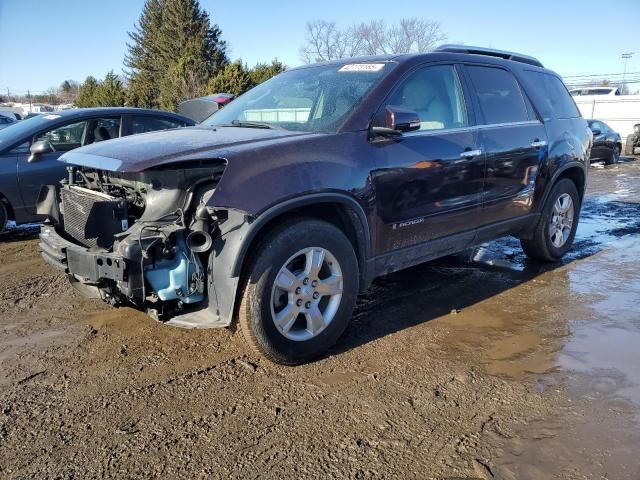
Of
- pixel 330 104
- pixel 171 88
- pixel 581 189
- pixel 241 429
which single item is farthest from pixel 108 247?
pixel 171 88

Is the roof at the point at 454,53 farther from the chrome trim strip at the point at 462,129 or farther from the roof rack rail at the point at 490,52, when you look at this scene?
the chrome trim strip at the point at 462,129

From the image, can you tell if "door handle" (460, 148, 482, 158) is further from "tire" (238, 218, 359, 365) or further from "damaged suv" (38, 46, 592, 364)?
"tire" (238, 218, 359, 365)

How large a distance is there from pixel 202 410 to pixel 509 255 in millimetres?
4372

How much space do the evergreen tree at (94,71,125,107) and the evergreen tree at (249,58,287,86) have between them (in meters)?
7.33

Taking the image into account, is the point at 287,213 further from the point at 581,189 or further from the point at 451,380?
the point at 581,189

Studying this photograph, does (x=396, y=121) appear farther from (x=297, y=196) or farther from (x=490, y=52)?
(x=490, y=52)

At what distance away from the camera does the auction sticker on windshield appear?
3.93 m

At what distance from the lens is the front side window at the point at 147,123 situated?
7.16 metres

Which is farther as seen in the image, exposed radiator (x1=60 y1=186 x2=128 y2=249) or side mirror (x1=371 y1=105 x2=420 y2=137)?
side mirror (x1=371 y1=105 x2=420 y2=137)

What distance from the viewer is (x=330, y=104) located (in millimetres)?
3807

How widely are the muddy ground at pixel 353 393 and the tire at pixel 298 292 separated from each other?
0.19m

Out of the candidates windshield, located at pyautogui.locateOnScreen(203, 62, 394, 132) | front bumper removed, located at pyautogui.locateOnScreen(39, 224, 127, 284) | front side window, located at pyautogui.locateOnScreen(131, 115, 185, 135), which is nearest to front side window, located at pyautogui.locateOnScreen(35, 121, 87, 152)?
front side window, located at pyautogui.locateOnScreen(131, 115, 185, 135)

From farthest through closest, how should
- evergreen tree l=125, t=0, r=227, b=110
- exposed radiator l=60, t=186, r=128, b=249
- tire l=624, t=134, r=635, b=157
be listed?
1. evergreen tree l=125, t=0, r=227, b=110
2. tire l=624, t=134, r=635, b=157
3. exposed radiator l=60, t=186, r=128, b=249

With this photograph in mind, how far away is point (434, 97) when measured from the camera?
415 centimetres
